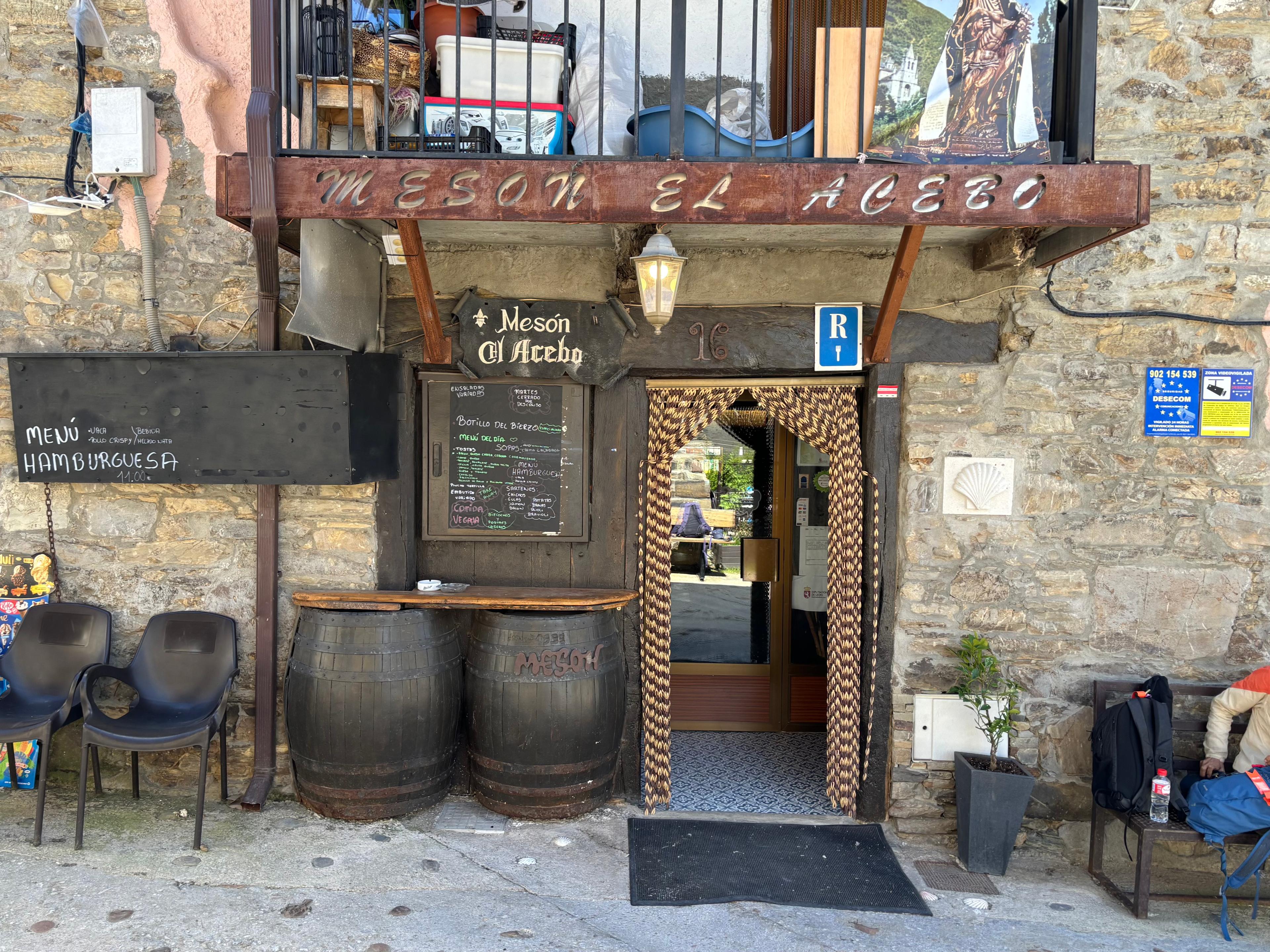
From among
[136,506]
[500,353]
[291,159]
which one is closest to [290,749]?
[136,506]

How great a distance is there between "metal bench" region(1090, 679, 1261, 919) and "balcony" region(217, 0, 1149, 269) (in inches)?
77.4

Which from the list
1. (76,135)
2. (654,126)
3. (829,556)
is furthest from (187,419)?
(829,556)

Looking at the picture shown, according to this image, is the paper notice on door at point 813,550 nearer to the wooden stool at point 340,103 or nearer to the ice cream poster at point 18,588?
the wooden stool at point 340,103

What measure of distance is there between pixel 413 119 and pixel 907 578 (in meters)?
3.00

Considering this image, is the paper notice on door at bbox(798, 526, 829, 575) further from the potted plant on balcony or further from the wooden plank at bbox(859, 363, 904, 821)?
the potted plant on balcony

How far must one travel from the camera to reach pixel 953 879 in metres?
3.57

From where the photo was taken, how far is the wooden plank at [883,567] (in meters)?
3.96

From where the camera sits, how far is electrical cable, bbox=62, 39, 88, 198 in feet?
12.4

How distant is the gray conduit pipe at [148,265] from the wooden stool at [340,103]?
2.56 ft

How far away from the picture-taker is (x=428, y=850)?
11.7 ft

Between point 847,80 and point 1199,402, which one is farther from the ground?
point 847,80

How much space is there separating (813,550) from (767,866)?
2.14 m

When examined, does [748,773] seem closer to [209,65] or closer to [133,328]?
[133,328]

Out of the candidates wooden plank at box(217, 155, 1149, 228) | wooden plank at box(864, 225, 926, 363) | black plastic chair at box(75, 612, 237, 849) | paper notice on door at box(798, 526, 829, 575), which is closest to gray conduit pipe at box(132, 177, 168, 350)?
wooden plank at box(217, 155, 1149, 228)
